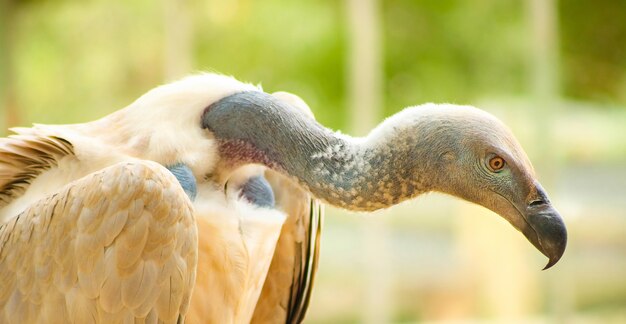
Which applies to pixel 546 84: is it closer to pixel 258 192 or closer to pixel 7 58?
pixel 258 192

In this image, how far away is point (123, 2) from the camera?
678cm

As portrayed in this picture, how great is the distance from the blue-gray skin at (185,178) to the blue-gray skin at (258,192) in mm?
229

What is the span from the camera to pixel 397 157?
211 cm

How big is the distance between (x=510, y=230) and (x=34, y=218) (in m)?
4.06

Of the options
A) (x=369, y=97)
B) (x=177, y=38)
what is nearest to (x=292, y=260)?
(x=369, y=97)

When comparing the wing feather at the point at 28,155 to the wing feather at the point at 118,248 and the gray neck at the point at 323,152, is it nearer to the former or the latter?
the wing feather at the point at 118,248

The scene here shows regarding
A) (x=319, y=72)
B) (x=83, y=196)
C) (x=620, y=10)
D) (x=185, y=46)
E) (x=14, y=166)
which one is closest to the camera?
(x=83, y=196)

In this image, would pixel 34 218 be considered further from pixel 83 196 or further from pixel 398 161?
pixel 398 161

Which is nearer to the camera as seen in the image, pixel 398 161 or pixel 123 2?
pixel 398 161

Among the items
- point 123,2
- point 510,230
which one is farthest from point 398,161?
point 123,2

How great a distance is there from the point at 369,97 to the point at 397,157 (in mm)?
3865

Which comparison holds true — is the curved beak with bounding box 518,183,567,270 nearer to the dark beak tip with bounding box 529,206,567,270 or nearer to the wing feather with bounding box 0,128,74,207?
the dark beak tip with bounding box 529,206,567,270

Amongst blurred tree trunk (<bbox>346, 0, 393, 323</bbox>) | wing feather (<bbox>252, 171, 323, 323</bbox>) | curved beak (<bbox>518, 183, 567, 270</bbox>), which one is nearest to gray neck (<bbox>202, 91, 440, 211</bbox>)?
curved beak (<bbox>518, 183, 567, 270</bbox>)

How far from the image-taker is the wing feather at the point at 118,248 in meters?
2.03
